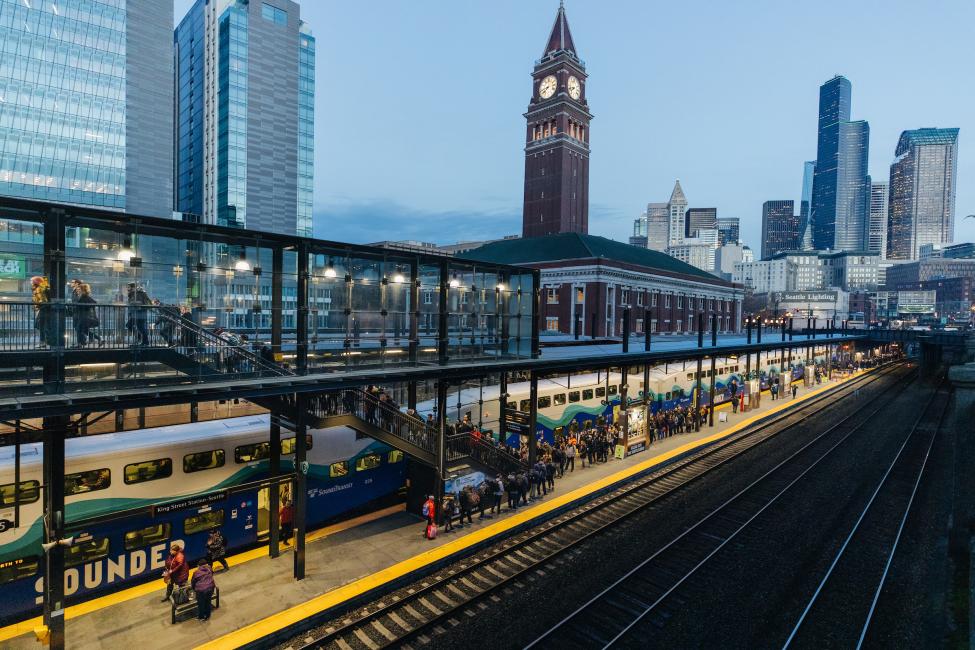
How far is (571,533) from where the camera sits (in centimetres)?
1720

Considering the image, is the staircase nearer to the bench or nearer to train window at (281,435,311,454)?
train window at (281,435,311,454)

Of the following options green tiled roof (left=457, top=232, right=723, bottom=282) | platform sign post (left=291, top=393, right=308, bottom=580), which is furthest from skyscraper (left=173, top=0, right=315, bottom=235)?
platform sign post (left=291, top=393, right=308, bottom=580)

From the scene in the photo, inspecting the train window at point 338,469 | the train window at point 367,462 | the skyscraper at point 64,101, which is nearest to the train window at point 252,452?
the train window at point 338,469

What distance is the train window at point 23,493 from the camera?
11484mm

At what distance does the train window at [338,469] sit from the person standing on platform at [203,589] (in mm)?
5199

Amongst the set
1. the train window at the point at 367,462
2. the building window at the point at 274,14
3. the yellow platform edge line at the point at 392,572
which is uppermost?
the building window at the point at 274,14

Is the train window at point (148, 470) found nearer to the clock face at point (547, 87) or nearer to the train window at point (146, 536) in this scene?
the train window at point (146, 536)

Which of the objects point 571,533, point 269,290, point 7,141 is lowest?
point 571,533

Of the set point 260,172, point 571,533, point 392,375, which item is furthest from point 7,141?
point 571,533

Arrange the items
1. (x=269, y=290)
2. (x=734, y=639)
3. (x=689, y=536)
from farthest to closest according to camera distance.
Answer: (x=689, y=536) → (x=269, y=290) → (x=734, y=639)

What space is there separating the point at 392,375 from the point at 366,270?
334 centimetres

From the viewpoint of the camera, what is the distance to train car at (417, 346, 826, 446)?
2345 centimetres

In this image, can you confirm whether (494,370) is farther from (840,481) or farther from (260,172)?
(260,172)

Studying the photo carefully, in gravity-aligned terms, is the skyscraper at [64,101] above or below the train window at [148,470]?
above
